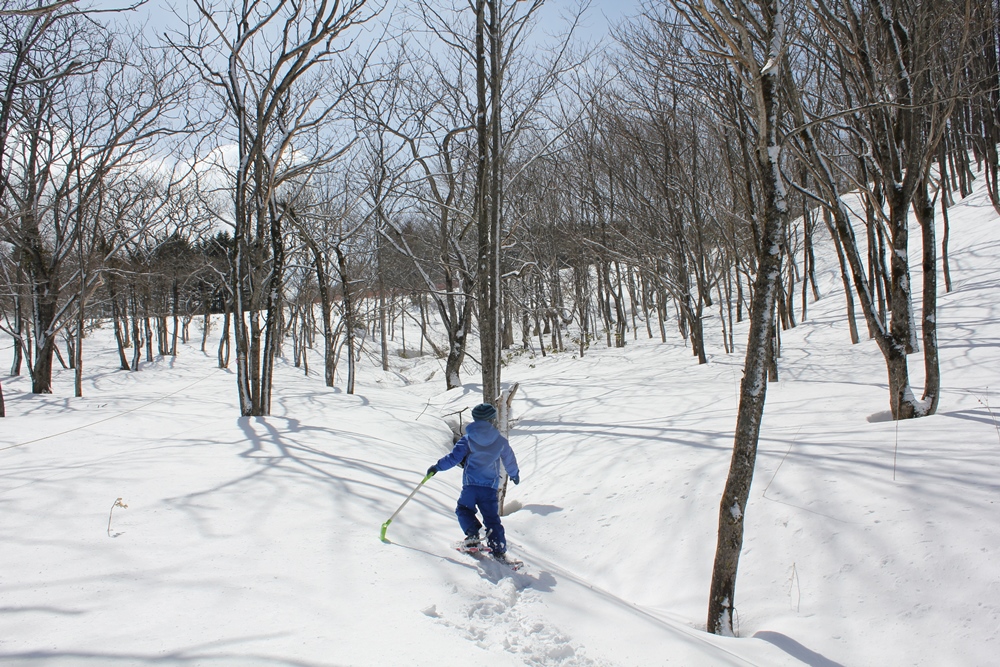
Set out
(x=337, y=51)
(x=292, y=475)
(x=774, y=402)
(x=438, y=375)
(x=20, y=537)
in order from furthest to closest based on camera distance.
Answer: (x=438, y=375) → (x=337, y=51) → (x=774, y=402) → (x=292, y=475) → (x=20, y=537)

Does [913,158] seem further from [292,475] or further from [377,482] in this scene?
[292,475]

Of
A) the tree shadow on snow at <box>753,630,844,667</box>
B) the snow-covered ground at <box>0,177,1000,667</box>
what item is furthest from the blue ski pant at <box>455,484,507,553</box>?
the tree shadow on snow at <box>753,630,844,667</box>

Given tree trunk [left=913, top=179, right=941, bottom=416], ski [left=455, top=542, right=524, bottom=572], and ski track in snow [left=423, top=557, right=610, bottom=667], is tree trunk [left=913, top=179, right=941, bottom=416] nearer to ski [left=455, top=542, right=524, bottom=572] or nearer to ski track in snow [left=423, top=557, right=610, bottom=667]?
ski [left=455, top=542, right=524, bottom=572]

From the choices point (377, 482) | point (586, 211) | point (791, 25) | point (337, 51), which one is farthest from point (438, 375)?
point (791, 25)

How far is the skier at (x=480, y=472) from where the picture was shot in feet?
13.7

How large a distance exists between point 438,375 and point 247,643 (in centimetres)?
2299

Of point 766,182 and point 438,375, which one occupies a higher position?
point 766,182

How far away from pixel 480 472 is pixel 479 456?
13cm

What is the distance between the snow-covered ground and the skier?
320mm

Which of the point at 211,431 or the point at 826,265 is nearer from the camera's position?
the point at 211,431

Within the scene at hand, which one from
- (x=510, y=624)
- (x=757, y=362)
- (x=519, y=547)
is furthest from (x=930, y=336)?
(x=510, y=624)

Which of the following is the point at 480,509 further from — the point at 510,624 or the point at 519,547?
the point at 510,624

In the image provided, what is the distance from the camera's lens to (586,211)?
63.1ft

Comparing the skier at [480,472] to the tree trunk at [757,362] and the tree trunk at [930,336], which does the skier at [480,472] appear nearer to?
the tree trunk at [757,362]
